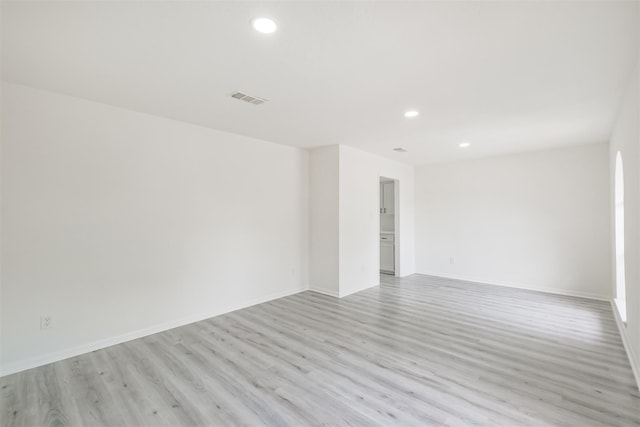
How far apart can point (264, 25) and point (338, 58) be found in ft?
1.93

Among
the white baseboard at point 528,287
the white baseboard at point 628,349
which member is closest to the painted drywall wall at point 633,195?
the white baseboard at point 628,349

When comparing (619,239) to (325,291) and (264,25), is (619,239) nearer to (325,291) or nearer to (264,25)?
(325,291)

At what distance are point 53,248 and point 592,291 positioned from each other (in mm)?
7144

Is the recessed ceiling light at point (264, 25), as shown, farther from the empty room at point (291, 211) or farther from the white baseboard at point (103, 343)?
the white baseboard at point (103, 343)

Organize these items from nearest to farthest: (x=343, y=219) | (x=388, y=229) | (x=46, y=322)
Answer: (x=46, y=322)
(x=343, y=219)
(x=388, y=229)

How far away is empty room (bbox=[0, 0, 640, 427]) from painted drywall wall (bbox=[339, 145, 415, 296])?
0.24ft

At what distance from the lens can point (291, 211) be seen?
5000mm

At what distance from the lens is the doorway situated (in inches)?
257

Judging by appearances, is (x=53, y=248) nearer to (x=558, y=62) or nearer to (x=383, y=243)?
(x=558, y=62)

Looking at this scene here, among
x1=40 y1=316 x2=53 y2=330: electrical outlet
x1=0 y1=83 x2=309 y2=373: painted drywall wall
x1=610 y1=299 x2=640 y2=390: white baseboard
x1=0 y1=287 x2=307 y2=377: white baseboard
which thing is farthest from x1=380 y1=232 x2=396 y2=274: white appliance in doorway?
x1=40 y1=316 x2=53 y2=330: electrical outlet

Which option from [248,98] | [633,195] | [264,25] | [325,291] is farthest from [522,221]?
[264,25]

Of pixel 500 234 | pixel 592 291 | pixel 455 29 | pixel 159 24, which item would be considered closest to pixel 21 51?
pixel 159 24

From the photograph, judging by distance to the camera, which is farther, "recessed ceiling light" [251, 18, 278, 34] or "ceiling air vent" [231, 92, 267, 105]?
"ceiling air vent" [231, 92, 267, 105]

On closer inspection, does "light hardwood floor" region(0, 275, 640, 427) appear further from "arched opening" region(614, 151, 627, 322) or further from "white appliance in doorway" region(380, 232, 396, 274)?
"white appliance in doorway" region(380, 232, 396, 274)
